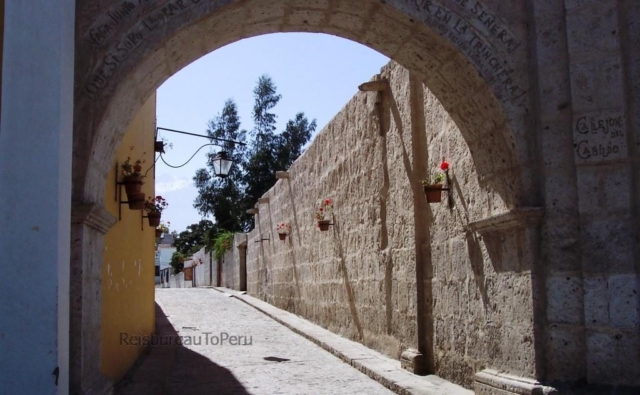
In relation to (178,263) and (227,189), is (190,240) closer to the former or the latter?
(178,263)

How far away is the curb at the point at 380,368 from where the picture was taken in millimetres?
5797

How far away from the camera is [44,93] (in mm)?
3232

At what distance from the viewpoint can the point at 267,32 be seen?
16.5 ft

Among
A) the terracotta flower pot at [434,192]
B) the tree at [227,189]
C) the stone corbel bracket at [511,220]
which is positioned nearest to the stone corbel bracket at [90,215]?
the stone corbel bracket at [511,220]

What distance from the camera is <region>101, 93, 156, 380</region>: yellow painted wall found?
5711 mm

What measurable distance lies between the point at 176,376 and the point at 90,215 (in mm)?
3630

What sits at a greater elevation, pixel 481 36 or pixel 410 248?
pixel 481 36

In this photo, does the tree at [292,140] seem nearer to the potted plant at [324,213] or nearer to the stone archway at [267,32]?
the potted plant at [324,213]

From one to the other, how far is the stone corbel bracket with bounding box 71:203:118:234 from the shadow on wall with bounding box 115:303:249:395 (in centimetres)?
187

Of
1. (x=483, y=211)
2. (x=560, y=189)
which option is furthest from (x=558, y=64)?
(x=483, y=211)

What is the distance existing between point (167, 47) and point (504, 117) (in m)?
2.11

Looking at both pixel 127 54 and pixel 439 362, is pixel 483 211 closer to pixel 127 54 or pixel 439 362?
pixel 439 362

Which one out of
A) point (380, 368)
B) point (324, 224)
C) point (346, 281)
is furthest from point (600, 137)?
point (324, 224)

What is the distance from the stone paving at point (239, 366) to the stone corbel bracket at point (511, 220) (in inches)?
80.1
